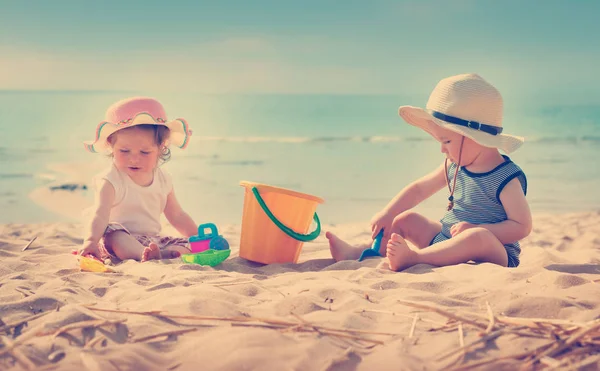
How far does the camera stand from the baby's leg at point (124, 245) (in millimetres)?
3725

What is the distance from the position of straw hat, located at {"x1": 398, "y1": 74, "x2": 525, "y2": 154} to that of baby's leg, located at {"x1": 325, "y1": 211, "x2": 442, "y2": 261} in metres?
0.59

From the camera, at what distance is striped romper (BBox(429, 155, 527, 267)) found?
132 inches

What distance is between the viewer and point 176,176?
29.1 feet

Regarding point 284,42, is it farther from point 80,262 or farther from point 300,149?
point 80,262

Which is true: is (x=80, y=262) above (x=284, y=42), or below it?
below

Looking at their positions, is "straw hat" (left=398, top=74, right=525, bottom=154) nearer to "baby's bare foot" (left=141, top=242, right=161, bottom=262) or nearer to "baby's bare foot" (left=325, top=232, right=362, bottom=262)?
"baby's bare foot" (left=325, top=232, right=362, bottom=262)

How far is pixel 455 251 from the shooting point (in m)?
3.21

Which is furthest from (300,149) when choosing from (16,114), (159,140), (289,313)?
(289,313)

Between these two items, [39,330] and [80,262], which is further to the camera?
[80,262]

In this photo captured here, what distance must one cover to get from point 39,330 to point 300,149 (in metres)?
10.6

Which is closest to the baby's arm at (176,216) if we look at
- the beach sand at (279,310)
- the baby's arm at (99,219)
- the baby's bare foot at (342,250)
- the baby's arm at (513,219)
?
the baby's arm at (99,219)

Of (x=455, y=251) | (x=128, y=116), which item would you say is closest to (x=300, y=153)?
(x=128, y=116)

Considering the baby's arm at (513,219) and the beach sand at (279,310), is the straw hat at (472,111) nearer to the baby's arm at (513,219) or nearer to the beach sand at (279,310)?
the baby's arm at (513,219)

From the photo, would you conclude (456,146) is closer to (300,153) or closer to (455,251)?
(455,251)
